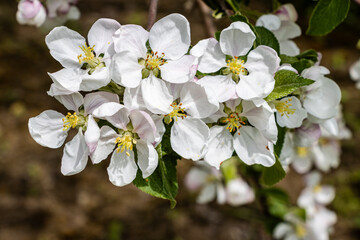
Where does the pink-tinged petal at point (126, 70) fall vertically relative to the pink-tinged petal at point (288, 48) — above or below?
above

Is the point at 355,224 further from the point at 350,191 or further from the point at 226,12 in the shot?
the point at 226,12

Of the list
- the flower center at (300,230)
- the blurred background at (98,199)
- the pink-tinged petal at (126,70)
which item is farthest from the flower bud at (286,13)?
the blurred background at (98,199)

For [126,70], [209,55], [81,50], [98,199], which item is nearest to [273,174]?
[209,55]

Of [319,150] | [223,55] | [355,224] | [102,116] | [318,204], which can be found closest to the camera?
[102,116]

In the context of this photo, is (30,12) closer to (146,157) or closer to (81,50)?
(81,50)

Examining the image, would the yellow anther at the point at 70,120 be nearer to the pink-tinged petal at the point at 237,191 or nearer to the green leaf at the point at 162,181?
the green leaf at the point at 162,181

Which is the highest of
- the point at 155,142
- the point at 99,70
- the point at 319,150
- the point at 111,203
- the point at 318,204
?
the point at 99,70

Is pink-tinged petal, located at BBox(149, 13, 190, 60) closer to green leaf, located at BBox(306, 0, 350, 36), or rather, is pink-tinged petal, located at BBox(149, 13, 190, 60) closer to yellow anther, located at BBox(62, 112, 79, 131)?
yellow anther, located at BBox(62, 112, 79, 131)

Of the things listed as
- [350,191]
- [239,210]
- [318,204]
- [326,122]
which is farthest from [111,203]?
[326,122]
